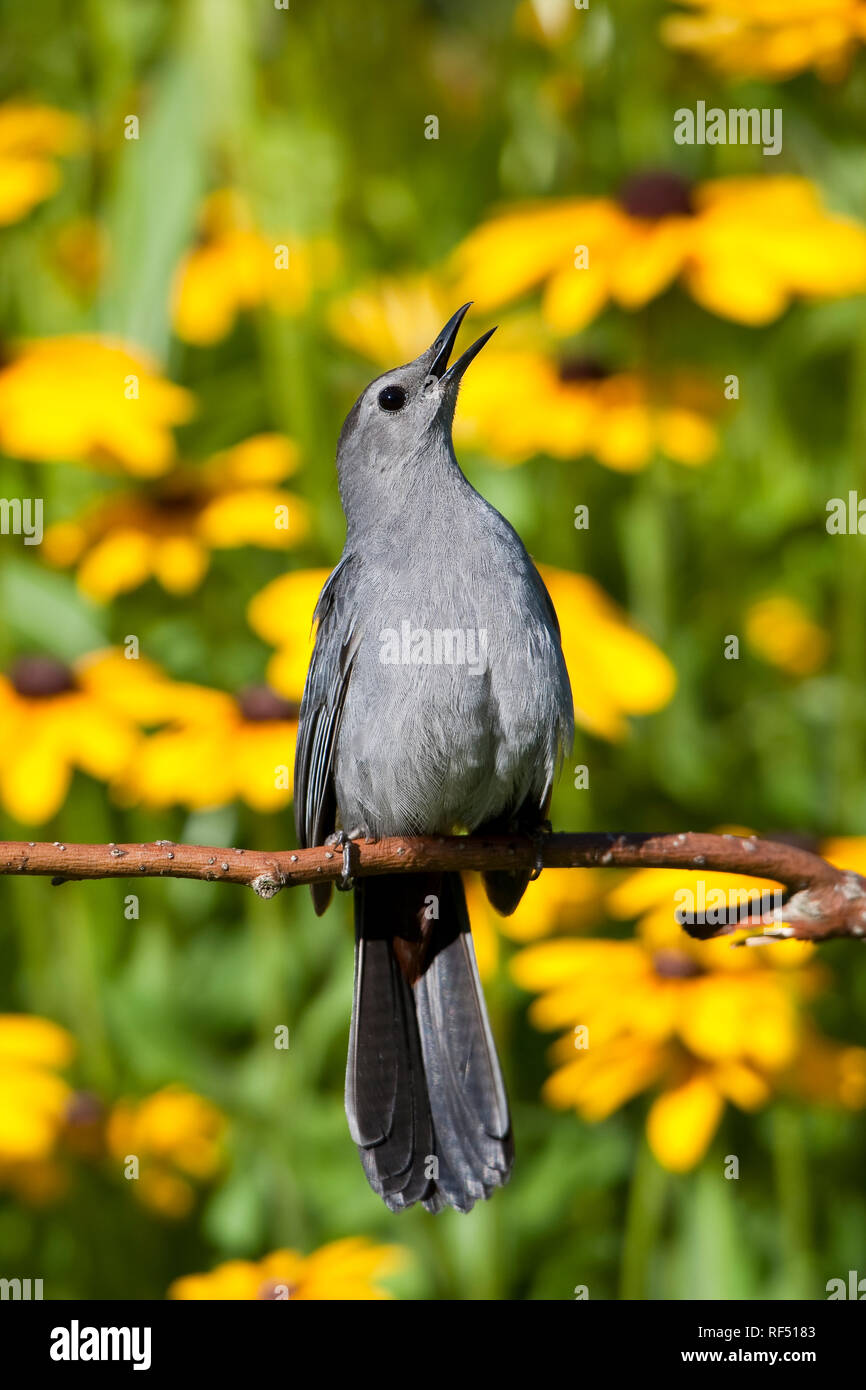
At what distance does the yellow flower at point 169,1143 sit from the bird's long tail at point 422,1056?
36.8 inches

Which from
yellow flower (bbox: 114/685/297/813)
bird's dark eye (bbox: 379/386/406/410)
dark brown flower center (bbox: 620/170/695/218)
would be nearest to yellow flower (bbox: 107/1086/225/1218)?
yellow flower (bbox: 114/685/297/813)

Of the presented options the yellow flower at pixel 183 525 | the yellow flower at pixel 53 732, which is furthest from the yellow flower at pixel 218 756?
the yellow flower at pixel 183 525

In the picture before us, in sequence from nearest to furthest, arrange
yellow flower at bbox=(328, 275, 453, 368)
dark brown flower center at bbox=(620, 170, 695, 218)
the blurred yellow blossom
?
the blurred yellow blossom → dark brown flower center at bbox=(620, 170, 695, 218) → yellow flower at bbox=(328, 275, 453, 368)

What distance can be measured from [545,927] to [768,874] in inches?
52.3

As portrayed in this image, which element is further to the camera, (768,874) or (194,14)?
(194,14)

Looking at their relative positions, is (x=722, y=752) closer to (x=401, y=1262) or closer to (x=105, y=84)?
(x=401, y=1262)

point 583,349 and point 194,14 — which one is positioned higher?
point 194,14

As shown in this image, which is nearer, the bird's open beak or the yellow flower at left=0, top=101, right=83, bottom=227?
the bird's open beak

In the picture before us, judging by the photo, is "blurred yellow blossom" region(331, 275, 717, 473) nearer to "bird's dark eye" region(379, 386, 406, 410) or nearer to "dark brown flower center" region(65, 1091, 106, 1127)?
"bird's dark eye" region(379, 386, 406, 410)

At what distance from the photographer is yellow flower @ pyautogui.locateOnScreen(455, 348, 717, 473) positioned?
4410mm

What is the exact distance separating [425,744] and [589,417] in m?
1.41

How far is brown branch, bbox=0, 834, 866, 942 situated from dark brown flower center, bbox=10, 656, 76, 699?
148 cm

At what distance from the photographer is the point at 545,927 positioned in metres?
4.24
